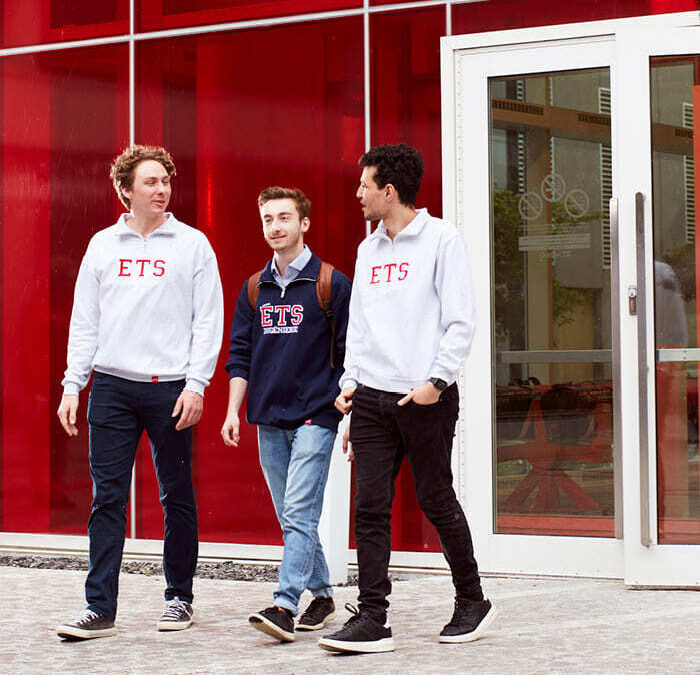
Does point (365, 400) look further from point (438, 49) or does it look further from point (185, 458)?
point (438, 49)

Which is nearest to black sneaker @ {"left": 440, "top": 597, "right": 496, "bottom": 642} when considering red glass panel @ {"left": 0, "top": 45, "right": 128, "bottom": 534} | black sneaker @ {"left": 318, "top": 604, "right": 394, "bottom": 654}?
black sneaker @ {"left": 318, "top": 604, "right": 394, "bottom": 654}

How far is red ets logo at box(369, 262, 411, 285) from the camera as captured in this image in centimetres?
546

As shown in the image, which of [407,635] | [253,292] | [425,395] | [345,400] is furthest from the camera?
[253,292]

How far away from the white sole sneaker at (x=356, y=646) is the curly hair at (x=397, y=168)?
1.74 m

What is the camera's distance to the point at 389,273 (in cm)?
550

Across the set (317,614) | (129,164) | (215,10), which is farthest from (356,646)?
(215,10)

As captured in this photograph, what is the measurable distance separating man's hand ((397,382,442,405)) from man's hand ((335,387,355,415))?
288mm

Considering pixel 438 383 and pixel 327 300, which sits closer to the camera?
pixel 438 383

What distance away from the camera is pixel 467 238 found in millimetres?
7488

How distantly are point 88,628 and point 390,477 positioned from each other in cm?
140

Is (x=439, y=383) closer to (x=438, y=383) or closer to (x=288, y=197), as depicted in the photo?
(x=438, y=383)

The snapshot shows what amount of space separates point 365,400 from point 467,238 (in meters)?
2.22

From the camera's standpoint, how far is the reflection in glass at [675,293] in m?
6.96

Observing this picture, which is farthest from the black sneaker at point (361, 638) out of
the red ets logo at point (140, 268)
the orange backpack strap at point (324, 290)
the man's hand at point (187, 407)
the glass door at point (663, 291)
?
the glass door at point (663, 291)
